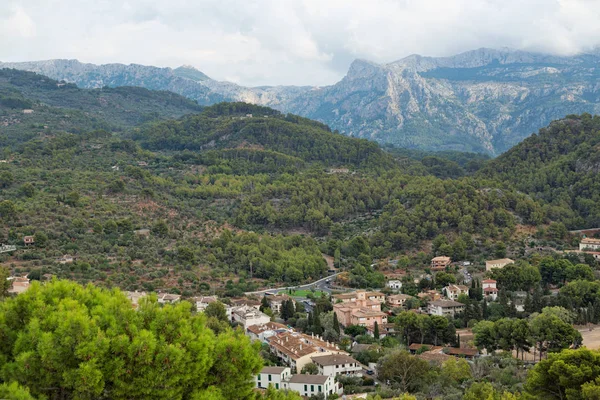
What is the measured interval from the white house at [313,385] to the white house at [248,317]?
10.5 metres

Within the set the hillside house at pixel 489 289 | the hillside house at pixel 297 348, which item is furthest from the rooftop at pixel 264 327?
the hillside house at pixel 489 289

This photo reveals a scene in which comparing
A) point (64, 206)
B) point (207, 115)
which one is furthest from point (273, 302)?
point (207, 115)

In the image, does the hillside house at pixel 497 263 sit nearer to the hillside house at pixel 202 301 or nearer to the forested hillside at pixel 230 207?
the forested hillside at pixel 230 207

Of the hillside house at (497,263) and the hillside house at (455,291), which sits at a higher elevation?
the hillside house at (497,263)

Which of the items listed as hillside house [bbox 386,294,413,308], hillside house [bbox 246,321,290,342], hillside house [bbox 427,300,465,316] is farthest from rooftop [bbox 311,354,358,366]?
hillside house [bbox 386,294,413,308]

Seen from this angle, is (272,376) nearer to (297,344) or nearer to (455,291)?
(297,344)

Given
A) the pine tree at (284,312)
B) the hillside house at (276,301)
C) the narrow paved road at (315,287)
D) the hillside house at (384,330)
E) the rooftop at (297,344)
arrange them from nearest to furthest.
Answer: the rooftop at (297,344) < the hillside house at (384,330) < the pine tree at (284,312) < the hillside house at (276,301) < the narrow paved road at (315,287)

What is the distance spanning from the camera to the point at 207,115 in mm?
112625

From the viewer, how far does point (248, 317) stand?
128 feet

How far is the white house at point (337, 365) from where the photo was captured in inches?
1184

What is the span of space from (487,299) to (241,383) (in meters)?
34.9

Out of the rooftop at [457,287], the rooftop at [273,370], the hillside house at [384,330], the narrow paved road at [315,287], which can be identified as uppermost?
the rooftop at [273,370]

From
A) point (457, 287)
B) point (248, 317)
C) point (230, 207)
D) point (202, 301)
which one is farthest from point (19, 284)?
point (230, 207)

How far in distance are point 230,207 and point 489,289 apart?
3364 centimetres
